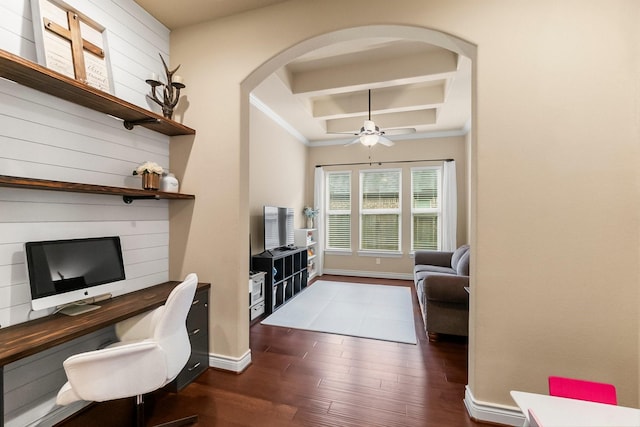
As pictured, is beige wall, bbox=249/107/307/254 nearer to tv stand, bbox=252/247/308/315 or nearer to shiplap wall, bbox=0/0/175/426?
tv stand, bbox=252/247/308/315

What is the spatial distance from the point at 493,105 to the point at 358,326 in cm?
A: 263

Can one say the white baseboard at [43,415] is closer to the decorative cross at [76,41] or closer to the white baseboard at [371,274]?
the decorative cross at [76,41]

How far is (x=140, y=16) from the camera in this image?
7.51 ft

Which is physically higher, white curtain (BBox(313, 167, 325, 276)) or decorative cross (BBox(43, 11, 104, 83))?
decorative cross (BBox(43, 11, 104, 83))

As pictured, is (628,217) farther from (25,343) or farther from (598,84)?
(25,343)

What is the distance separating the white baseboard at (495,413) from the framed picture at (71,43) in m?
3.36

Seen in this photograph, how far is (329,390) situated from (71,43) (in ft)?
9.81

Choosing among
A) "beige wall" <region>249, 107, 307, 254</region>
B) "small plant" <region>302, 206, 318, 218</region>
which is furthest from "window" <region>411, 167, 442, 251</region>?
"beige wall" <region>249, 107, 307, 254</region>

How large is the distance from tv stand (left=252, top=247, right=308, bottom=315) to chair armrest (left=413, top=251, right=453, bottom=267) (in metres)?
2.10

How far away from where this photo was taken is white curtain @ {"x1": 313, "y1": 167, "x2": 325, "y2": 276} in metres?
6.10

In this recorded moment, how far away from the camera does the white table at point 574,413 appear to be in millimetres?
954

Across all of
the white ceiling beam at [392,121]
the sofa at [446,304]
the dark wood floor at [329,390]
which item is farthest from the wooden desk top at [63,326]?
the white ceiling beam at [392,121]

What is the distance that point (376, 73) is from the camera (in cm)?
353

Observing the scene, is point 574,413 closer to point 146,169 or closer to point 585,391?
point 585,391
